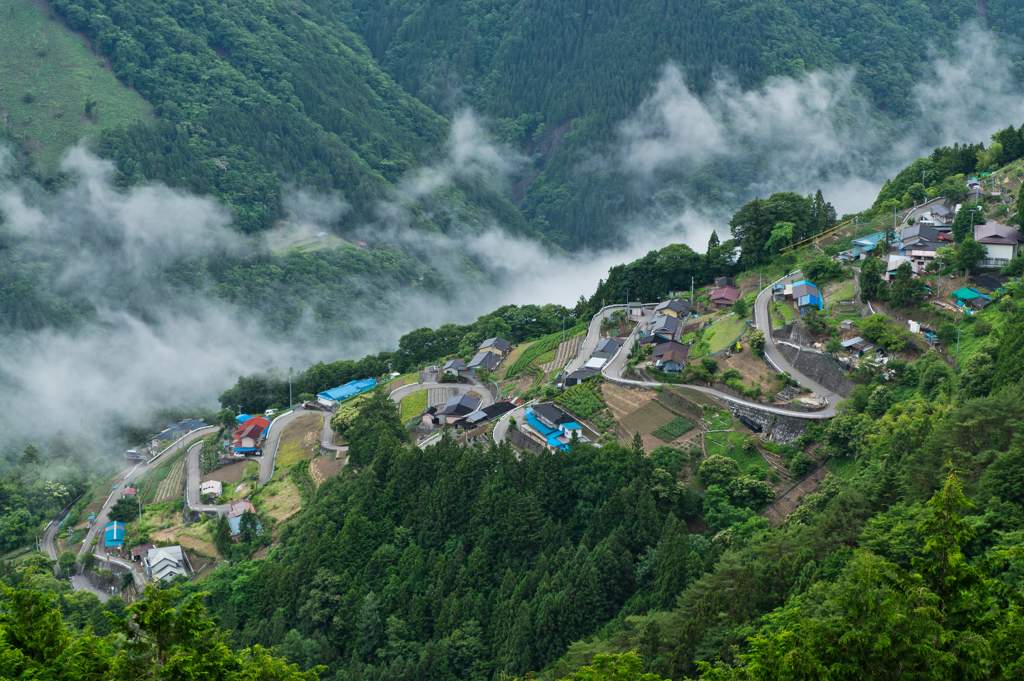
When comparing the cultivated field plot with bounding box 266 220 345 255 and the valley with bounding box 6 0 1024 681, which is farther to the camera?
the cultivated field plot with bounding box 266 220 345 255

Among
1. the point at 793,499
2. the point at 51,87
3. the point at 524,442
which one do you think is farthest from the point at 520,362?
the point at 51,87

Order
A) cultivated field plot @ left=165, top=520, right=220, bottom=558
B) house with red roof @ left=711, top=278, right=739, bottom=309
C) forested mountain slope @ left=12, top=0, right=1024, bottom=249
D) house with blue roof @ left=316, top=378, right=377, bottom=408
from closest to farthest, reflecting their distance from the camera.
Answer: cultivated field plot @ left=165, top=520, right=220, bottom=558 < house with red roof @ left=711, top=278, right=739, bottom=309 < house with blue roof @ left=316, top=378, right=377, bottom=408 < forested mountain slope @ left=12, top=0, right=1024, bottom=249

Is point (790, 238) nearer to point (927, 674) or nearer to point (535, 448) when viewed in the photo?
point (535, 448)

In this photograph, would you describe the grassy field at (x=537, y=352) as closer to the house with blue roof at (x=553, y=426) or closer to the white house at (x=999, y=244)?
the house with blue roof at (x=553, y=426)

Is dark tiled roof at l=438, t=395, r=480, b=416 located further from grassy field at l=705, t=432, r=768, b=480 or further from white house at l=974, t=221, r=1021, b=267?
white house at l=974, t=221, r=1021, b=267

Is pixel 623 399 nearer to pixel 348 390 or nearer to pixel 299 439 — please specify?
pixel 299 439

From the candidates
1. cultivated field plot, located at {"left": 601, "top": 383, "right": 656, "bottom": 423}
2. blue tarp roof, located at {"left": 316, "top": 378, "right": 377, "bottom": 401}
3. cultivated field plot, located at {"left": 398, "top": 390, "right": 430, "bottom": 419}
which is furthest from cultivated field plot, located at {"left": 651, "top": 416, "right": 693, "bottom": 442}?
blue tarp roof, located at {"left": 316, "top": 378, "right": 377, "bottom": 401}

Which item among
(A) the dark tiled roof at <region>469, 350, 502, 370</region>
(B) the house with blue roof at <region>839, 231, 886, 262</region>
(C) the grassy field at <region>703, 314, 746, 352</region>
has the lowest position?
(C) the grassy field at <region>703, 314, 746, 352</region>
